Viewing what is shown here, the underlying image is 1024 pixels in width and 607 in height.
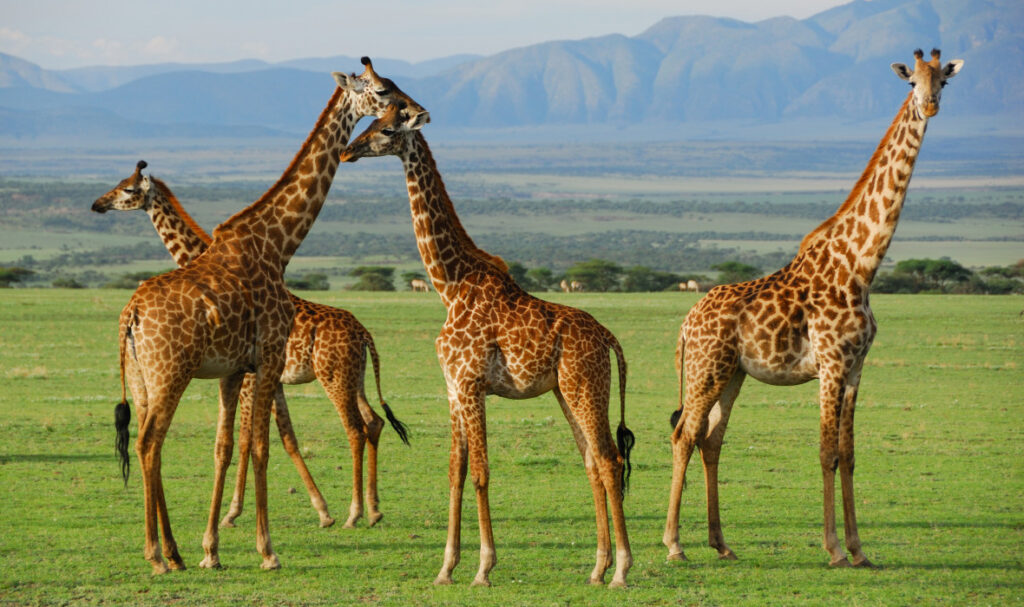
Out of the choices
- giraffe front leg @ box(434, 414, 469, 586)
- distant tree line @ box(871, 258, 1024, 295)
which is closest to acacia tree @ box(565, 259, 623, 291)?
distant tree line @ box(871, 258, 1024, 295)

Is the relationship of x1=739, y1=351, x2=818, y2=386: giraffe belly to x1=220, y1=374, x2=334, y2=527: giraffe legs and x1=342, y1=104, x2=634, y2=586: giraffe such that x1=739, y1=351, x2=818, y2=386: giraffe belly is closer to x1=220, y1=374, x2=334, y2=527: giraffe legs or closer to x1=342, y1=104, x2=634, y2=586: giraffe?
x1=342, y1=104, x2=634, y2=586: giraffe

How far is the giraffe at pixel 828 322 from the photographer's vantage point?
10.3 m

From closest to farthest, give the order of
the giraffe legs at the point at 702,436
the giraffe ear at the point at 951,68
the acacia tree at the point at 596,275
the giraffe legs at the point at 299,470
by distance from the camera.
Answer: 1. the giraffe ear at the point at 951,68
2. the giraffe legs at the point at 702,436
3. the giraffe legs at the point at 299,470
4. the acacia tree at the point at 596,275

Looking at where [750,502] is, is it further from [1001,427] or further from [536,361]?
[1001,427]

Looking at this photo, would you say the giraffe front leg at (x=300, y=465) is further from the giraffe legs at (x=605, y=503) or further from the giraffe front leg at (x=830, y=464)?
the giraffe front leg at (x=830, y=464)

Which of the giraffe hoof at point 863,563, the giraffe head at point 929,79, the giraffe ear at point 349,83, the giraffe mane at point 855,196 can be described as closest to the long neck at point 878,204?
the giraffe mane at point 855,196

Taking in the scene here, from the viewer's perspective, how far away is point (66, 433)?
17547 mm

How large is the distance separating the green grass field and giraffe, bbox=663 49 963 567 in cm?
85

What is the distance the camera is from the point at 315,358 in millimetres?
12438

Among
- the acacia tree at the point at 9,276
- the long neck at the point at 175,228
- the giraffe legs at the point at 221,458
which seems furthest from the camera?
the acacia tree at the point at 9,276

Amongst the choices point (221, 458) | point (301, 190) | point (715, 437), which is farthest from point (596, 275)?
point (221, 458)

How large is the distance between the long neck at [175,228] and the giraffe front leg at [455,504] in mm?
3817

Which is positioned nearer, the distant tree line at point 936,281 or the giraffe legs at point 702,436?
the giraffe legs at point 702,436

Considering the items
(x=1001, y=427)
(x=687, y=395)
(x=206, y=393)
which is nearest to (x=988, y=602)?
(x=687, y=395)
